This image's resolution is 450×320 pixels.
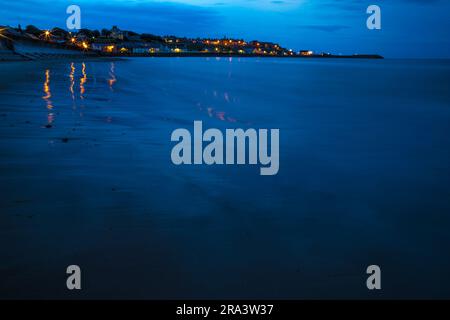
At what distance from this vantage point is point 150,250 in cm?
574

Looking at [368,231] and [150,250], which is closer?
[150,250]

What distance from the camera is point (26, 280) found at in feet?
16.2

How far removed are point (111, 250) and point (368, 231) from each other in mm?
3580

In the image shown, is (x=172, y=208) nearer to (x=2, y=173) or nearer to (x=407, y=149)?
(x=2, y=173)

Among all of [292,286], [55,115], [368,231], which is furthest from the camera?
[55,115]

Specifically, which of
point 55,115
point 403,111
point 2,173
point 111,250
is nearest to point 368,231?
point 111,250

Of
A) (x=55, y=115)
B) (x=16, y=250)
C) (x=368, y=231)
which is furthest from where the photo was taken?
(x=55, y=115)
